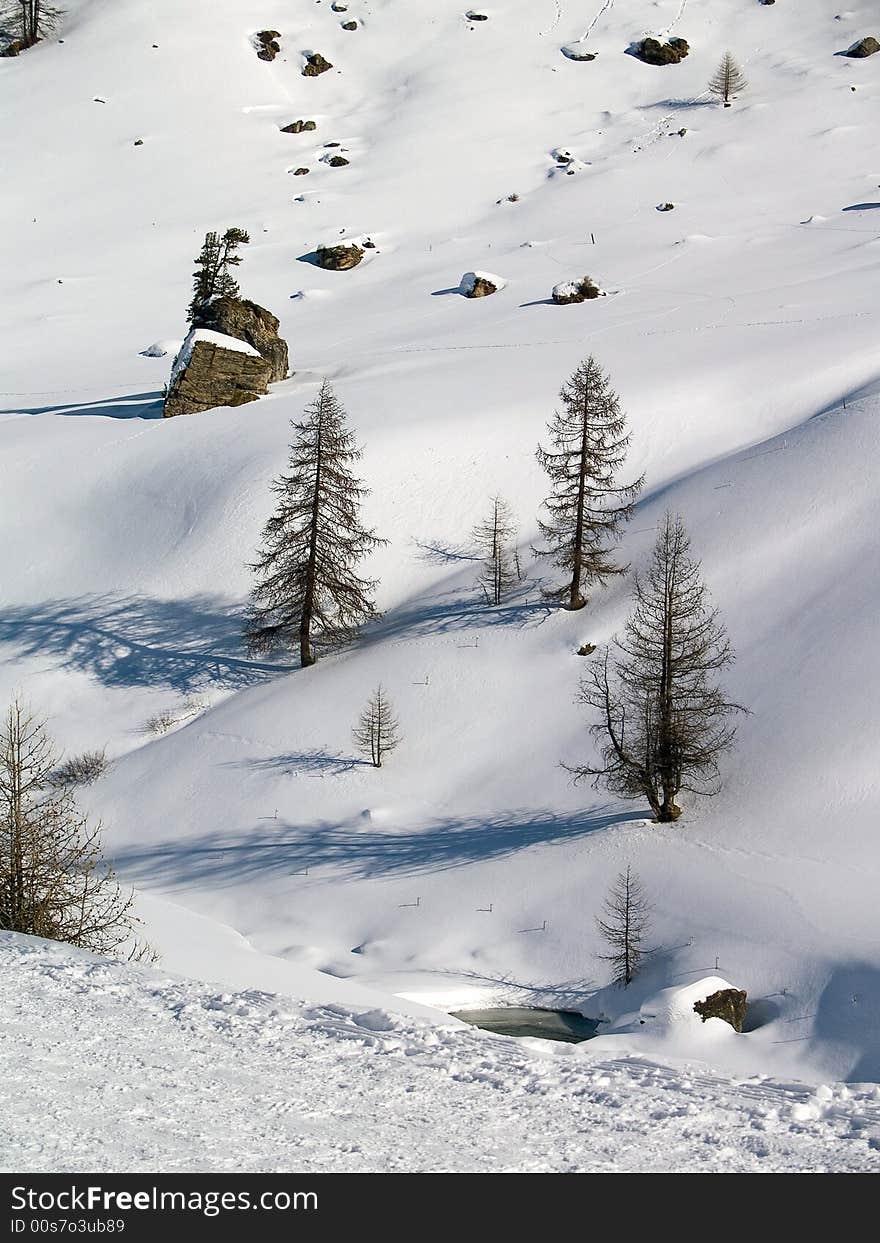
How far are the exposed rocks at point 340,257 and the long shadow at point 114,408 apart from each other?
24788 mm

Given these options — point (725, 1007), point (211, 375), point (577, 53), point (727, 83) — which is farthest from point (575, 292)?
point (577, 53)

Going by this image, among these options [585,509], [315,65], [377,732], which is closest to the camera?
[377,732]

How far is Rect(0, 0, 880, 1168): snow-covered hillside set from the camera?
22016mm

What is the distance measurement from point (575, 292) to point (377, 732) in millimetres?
35598

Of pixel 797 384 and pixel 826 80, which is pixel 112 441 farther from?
pixel 826 80

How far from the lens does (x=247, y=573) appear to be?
38.5 m

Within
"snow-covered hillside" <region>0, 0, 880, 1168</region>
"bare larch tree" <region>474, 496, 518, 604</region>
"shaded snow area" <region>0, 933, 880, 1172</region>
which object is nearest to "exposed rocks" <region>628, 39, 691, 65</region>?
"snow-covered hillside" <region>0, 0, 880, 1168</region>

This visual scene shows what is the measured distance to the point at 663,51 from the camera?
97.3 metres

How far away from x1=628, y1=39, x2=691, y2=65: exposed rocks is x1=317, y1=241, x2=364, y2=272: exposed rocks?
4273 centimetres

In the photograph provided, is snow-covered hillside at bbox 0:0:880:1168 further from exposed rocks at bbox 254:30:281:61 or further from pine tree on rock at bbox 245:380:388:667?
exposed rocks at bbox 254:30:281:61

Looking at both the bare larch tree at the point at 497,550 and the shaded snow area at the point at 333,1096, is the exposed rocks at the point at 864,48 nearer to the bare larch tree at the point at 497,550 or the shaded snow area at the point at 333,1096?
the bare larch tree at the point at 497,550

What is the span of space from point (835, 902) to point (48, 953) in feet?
48.9

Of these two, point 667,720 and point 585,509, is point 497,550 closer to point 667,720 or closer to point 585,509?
point 585,509

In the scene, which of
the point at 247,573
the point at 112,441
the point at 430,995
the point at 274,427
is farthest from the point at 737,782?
the point at 112,441
